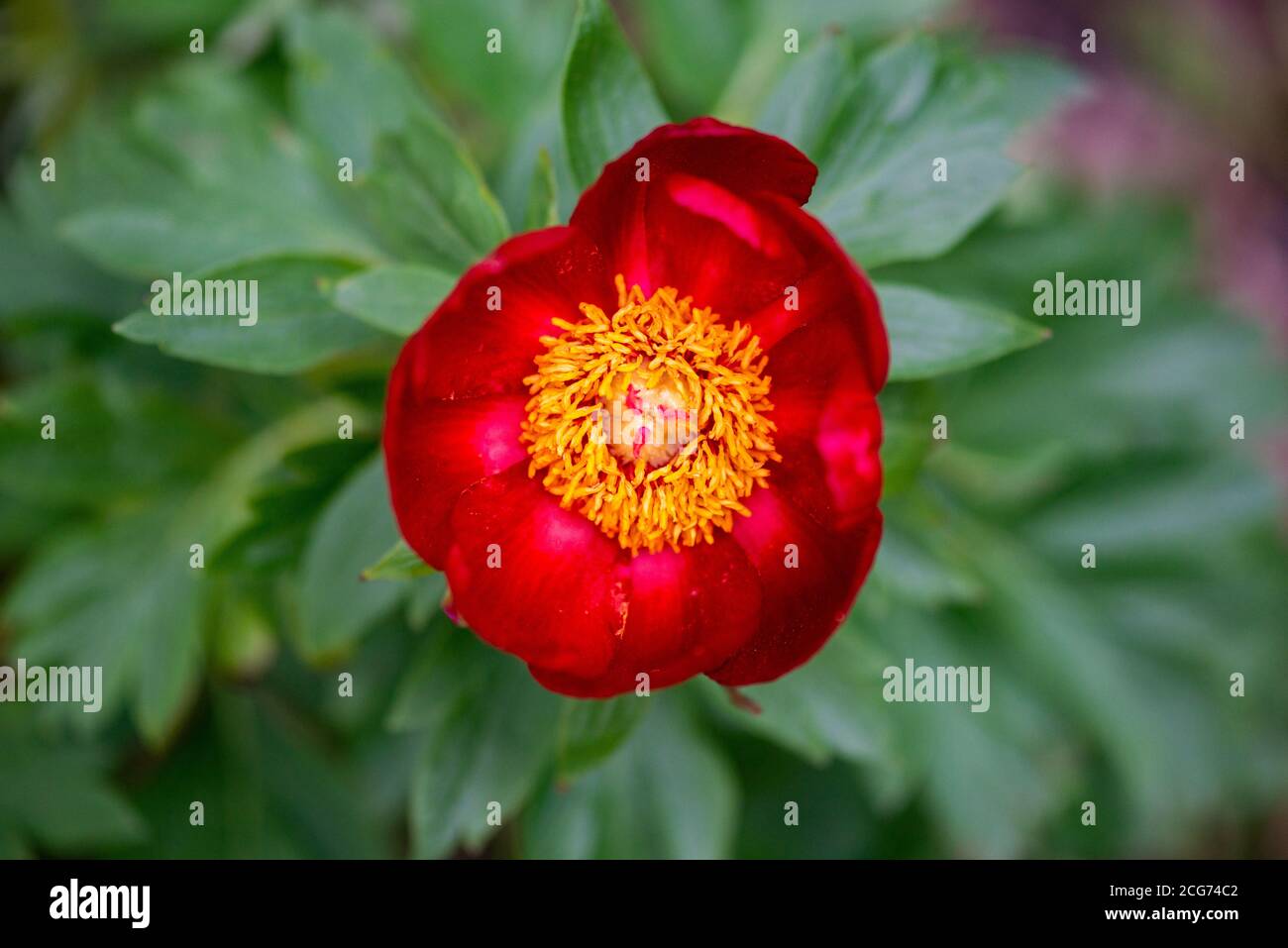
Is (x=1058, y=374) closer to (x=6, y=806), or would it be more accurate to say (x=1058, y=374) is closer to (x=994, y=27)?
(x=994, y=27)

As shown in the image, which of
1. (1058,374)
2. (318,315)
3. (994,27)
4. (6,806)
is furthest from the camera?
(994,27)

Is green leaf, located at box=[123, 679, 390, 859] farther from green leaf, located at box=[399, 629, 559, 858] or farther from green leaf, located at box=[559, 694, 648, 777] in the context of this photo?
green leaf, located at box=[559, 694, 648, 777]

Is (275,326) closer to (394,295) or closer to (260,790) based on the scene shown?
(394,295)

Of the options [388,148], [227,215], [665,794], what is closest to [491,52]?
[227,215]

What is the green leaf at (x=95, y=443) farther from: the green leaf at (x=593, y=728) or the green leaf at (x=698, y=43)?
the green leaf at (x=698, y=43)

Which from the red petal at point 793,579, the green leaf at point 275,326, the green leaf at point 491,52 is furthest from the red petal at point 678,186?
the green leaf at point 491,52

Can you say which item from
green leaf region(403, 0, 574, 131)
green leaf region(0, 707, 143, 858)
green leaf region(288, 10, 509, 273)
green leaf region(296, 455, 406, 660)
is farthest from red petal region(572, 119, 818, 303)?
green leaf region(0, 707, 143, 858)
